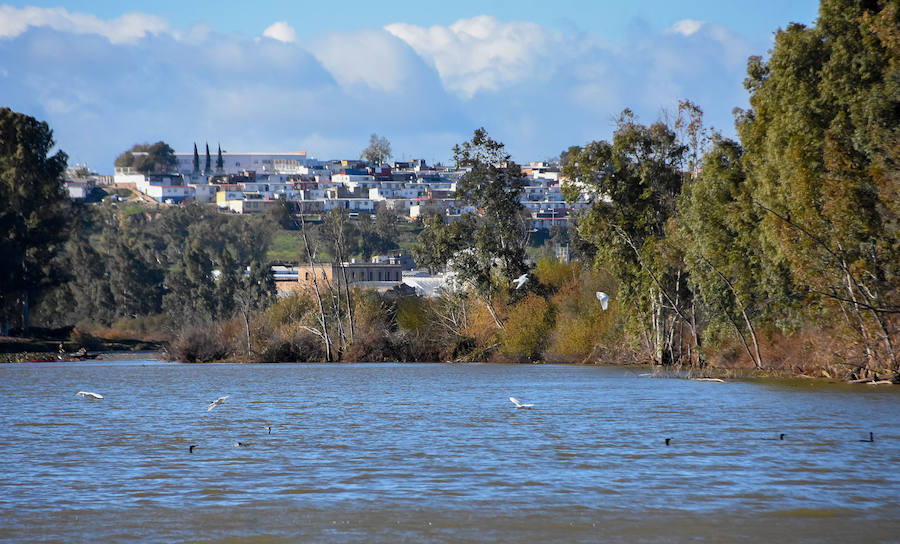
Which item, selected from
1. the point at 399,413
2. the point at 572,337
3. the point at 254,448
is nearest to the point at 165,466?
the point at 254,448

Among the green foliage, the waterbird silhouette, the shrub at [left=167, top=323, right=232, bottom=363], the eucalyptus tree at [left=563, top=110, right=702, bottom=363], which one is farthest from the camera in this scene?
the shrub at [left=167, top=323, right=232, bottom=363]

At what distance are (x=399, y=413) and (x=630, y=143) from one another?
83.0 feet

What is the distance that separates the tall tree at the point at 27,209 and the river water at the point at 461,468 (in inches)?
1718

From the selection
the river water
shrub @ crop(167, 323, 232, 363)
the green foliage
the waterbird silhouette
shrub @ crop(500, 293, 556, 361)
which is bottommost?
the river water

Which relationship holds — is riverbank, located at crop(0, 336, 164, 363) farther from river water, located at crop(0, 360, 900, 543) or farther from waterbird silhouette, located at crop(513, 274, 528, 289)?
river water, located at crop(0, 360, 900, 543)

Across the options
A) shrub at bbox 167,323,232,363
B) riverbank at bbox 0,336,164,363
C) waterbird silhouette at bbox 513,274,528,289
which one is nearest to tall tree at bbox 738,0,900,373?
waterbird silhouette at bbox 513,274,528,289

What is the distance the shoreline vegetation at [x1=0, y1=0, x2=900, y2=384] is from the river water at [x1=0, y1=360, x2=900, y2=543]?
4019mm

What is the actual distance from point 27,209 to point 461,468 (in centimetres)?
7089

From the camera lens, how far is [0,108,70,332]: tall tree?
255 feet

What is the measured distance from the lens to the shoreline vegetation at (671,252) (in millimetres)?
33875

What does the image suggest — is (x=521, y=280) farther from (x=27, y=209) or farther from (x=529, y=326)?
(x=27, y=209)

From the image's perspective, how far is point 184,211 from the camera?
16175 cm

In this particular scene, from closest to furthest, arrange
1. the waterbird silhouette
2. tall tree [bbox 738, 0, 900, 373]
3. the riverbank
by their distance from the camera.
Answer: tall tree [bbox 738, 0, 900, 373]
the waterbird silhouette
the riverbank

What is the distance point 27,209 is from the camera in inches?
3273
